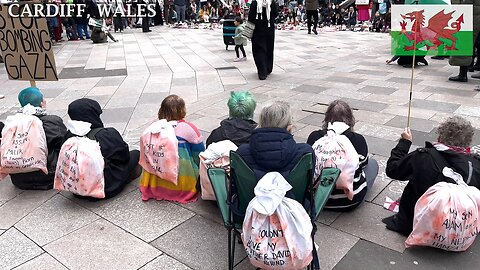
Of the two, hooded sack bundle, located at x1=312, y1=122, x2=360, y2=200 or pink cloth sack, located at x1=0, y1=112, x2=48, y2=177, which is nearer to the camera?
hooded sack bundle, located at x1=312, y1=122, x2=360, y2=200

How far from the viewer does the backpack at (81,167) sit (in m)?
3.23

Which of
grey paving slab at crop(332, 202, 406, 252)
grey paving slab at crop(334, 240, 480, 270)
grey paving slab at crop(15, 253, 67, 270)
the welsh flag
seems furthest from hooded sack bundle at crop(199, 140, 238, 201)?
the welsh flag

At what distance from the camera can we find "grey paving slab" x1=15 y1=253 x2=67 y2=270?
2.69 m

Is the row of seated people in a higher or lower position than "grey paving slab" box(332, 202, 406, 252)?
higher

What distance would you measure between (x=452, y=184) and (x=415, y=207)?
260 millimetres

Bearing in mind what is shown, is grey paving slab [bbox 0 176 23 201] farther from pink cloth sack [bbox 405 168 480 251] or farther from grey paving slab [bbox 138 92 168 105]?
pink cloth sack [bbox 405 168 480 251]

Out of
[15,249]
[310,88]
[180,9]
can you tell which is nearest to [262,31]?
[310,88]

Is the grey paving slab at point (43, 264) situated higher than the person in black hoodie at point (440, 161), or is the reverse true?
the person in black hoodie at point (440, 161)

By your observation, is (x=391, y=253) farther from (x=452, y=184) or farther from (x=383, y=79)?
(x=383, y=79)

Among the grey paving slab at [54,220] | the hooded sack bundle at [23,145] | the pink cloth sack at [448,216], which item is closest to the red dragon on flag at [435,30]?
the pink cloth sack at [448,216]

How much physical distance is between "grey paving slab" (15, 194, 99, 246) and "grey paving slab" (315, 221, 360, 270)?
1685 mm

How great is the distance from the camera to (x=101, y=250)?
2.85 meters

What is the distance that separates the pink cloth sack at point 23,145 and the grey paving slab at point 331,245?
231 centimetres

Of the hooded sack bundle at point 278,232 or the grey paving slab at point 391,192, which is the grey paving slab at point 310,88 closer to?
the grey paving slab at point 391,192
